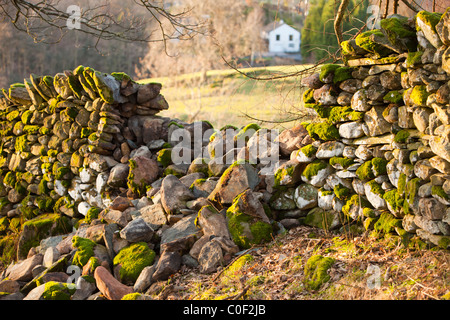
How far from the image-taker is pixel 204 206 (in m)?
4.73

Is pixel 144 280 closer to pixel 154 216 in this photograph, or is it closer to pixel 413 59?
pixel 154 216

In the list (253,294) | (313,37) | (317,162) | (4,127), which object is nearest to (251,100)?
(313,37)

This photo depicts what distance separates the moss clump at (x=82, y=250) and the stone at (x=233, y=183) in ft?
5.03

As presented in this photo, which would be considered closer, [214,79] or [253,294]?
[253,294]

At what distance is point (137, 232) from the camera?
15.3 ft

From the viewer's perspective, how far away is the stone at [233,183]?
4879 mm

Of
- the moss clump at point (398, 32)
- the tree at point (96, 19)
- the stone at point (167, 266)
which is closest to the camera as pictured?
the moss clump at point (398, 32)

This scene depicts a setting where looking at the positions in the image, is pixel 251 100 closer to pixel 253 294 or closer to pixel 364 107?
pixel 364 107

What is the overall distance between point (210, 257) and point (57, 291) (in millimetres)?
1587

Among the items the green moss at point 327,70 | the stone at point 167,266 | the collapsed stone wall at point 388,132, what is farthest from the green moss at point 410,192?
the stone at point 167,266

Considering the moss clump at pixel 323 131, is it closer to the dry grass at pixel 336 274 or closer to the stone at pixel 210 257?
the dry grass at pixel 336 274
